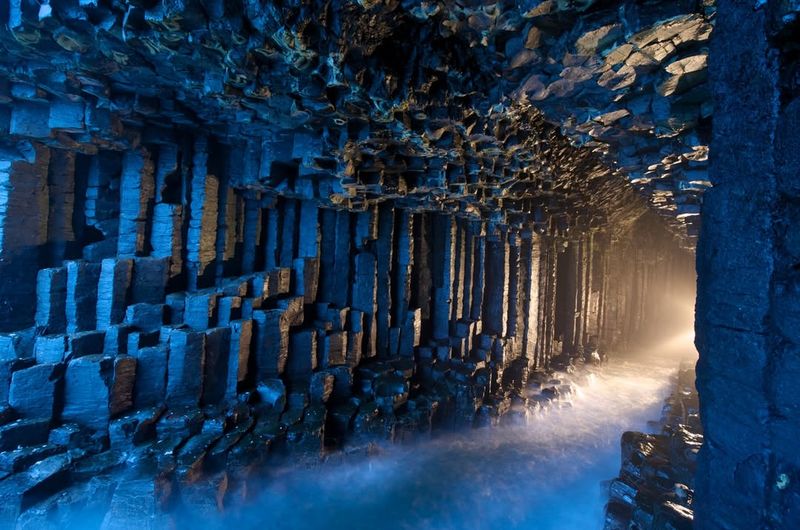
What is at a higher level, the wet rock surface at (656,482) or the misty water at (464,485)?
the wet rock surface at (656,482)

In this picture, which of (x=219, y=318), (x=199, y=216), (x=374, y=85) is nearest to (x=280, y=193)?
(x=199, y=216)

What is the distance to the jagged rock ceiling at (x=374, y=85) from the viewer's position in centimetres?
355

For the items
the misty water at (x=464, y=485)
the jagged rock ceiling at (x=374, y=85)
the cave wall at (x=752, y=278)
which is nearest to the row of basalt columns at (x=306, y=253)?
the jagged rock ceiling at (x=374, y=85)

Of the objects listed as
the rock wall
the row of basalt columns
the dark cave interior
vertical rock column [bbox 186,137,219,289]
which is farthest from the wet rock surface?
vertical rock column [bbox 186,137,219,289]

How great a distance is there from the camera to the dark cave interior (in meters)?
2.63

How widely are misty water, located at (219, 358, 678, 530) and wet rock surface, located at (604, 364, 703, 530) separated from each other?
3.08ft

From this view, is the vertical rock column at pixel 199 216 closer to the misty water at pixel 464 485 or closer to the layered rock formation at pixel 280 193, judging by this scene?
the layered rock formation at pixel 280 193

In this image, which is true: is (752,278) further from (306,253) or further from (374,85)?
(306,253)

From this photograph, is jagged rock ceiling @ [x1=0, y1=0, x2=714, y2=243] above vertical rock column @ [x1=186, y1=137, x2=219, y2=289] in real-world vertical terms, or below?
above

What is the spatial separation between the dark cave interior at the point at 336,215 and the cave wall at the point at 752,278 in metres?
0.01

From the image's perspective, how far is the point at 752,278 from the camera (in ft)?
8.36

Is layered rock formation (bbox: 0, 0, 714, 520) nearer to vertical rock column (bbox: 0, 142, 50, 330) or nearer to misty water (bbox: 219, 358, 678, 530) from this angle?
vertical rock column (bbox: 0, 142, 50, 330)

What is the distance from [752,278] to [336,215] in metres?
7.43

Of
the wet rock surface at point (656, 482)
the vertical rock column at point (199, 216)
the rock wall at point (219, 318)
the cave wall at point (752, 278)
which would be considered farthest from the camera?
the vertical rock column at point (199, 216)
